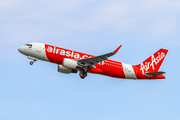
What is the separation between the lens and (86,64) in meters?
57.9

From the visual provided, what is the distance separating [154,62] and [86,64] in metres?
13.7

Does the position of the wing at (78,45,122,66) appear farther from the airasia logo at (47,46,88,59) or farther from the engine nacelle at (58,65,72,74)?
the engine nacelle at (58,65,72,74)

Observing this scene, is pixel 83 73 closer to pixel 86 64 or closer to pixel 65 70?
pixel 86 64

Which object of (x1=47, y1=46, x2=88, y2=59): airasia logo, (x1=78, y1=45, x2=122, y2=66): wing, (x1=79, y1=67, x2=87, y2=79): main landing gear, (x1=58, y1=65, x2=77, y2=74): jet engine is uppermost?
(x1=47, y1=46, x2=88, y2=59): airasia logo

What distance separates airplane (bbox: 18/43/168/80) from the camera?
57.1 meters

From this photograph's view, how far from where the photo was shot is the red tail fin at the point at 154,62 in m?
63.0

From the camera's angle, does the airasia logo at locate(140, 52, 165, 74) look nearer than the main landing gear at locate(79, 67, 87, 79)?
No

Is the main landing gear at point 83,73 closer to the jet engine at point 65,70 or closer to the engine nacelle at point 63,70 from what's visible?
the jet engine at point 65,70

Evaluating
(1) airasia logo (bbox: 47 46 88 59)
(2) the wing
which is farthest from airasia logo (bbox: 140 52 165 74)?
(1) airasia logo (bbox: 47 46 88 59)

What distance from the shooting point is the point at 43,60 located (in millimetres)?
58594

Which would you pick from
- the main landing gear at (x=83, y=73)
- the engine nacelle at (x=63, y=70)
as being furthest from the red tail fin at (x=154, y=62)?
the engine nacelle at (x=63, y=70)

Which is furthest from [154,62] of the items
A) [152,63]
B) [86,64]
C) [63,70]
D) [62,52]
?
[62,52]

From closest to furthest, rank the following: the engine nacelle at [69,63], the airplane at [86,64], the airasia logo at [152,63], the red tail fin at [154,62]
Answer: the engine nacelle at [69,63]
the airplane at [86,64]
the airasia logo at [152,63]
the red tail fin at [154,62]

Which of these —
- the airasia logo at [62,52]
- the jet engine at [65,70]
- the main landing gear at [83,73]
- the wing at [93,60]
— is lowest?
the main landing gear at [83,73]
